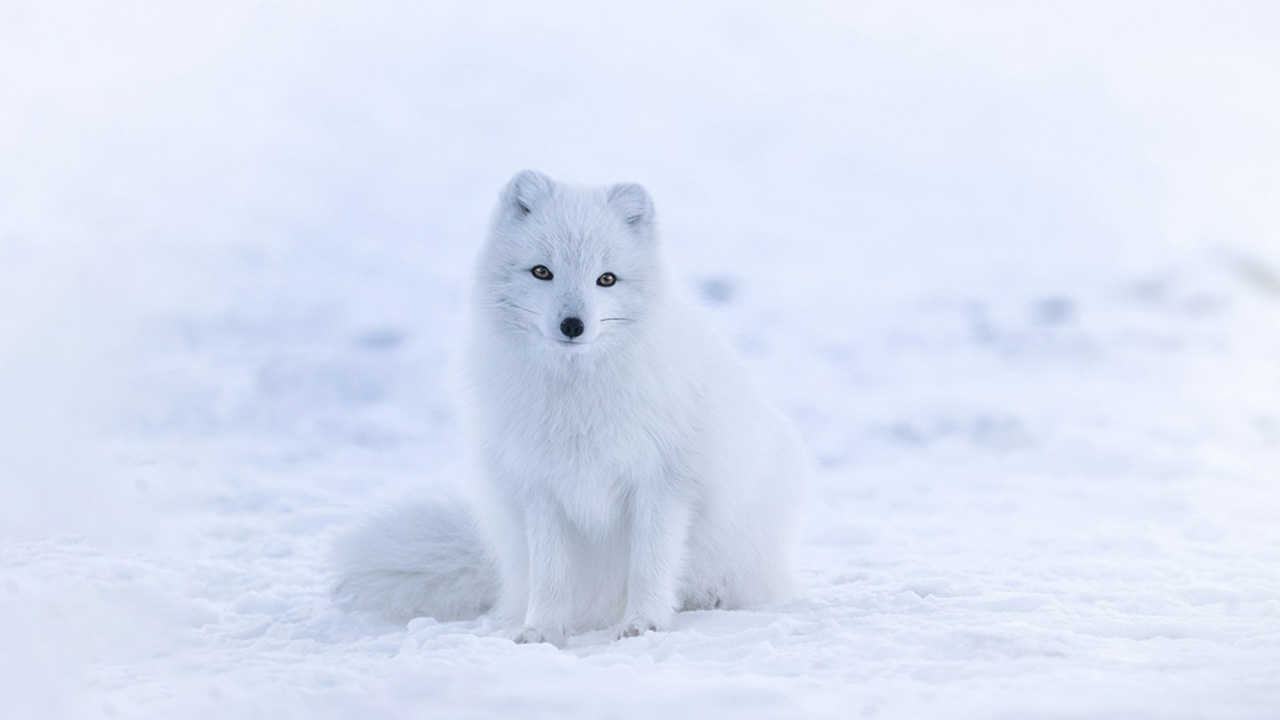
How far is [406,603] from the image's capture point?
337cm

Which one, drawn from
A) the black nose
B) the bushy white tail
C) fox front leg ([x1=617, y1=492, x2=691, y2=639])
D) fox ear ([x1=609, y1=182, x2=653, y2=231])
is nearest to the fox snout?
the black nose

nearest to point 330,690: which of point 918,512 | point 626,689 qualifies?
point 626,689

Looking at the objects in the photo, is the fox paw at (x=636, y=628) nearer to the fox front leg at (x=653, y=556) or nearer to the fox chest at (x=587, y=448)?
the fox front leg at (x=653, y=556)

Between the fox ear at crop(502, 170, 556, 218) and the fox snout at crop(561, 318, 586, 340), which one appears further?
the fox ear at crop(502, 170, 556, 218)

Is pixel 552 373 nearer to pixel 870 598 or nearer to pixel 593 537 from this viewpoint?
pixel 593 537

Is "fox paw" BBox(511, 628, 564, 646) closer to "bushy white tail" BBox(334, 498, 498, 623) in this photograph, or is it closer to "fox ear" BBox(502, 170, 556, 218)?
"bushy white tail" BBox(334, 498, 498, 623)

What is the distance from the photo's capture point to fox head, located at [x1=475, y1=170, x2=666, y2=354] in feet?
9.41

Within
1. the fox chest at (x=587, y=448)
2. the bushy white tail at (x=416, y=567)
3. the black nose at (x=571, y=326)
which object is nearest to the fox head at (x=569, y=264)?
the black nose at (x=571, y=326)

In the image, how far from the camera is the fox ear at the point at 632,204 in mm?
3068

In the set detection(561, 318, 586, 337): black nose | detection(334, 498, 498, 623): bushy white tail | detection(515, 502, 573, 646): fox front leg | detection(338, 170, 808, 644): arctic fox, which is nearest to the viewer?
detection(561, 318, 586, 337): black nose

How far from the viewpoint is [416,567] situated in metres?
3.42

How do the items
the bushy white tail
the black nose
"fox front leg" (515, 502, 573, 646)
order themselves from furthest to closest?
the bushy white tail, "fox front leg" (515, 502, 573, 646), the black nose

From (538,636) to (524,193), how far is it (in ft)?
3.93

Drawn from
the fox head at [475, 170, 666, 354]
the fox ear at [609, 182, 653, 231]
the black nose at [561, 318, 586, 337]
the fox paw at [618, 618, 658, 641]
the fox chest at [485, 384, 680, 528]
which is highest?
the fox ear at [609, 182, 653, 231]
